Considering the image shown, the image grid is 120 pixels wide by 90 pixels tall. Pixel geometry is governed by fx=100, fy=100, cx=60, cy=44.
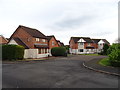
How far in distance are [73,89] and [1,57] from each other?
20475mm

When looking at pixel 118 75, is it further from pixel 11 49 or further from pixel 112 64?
pixel 11 49

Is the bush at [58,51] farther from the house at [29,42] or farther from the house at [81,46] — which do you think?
the house at [81,46]

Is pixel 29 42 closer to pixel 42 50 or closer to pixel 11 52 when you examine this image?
pixel 42 50

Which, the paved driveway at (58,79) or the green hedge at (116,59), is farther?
the green hedge at (116,59)

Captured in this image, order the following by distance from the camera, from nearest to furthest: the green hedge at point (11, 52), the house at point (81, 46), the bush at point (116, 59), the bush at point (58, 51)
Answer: the bush at point (116, 59)
the green hedge at point (11, 52)
the bush at point (58, 51)
the house at point (81, 46)

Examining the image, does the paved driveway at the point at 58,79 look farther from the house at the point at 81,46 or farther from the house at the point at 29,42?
the house at the point at 81,46

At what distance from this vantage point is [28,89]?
611 cm

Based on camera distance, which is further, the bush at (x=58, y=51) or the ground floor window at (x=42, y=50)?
the bush at (x=58, y=51)

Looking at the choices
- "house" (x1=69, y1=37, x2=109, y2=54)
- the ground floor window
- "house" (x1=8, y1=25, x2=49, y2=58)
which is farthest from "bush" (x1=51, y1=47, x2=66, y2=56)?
"house" (x1=69, y1=37, x2=109, y2=54)

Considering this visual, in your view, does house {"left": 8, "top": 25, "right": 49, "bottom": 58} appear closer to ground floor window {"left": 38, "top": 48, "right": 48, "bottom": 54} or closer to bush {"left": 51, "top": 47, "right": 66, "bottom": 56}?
ground floor window {"left": 38, "top": 48, "right": 48, "bottom": 54}

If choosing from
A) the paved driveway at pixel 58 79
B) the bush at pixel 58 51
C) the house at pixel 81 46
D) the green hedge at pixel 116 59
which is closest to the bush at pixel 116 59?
the green hedge at pixel 116 59

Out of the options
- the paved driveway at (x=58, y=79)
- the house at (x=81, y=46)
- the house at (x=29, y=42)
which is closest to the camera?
the paved driveway at (x=58, y=79)

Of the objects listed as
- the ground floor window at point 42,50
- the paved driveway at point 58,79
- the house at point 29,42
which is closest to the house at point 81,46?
the ground floor window at point 42,50

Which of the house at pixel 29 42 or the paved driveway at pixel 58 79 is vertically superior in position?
the house at pixel 29 42
